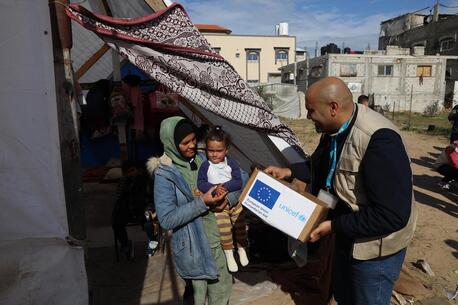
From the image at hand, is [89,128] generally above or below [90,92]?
below

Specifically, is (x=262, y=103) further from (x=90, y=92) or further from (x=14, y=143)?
(x=90, y=92)

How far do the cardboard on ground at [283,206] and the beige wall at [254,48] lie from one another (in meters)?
39.5

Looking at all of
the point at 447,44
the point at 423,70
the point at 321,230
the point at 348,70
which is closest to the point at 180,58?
the point at 321,230

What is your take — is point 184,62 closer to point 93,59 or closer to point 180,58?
point 180,58

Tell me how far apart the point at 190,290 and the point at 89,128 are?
134 inches

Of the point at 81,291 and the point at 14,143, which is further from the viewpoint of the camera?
the point at 81,291

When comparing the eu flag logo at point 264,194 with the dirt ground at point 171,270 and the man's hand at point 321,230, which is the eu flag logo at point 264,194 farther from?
the dirt ground at point 171,270

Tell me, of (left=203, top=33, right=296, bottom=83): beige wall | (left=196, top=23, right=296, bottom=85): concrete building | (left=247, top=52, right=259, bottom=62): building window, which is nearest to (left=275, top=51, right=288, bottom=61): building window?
(left=196, top=23, right=296, bottom=85): concrete building

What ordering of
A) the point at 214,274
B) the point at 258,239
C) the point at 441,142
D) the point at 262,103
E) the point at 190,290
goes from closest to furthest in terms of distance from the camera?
1. the point at 214,274
2. the point at 190,290
3. the point at 262,103
4. the point at 258,239
5. the point at 441,142

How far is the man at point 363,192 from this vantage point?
1.71 m

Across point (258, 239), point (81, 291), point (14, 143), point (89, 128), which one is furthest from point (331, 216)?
point (89, 128)

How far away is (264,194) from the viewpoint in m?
2.16

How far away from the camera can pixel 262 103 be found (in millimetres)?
3266

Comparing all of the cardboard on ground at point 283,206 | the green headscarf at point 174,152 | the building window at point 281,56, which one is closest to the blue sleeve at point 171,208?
the green headscarf at point 174,152
